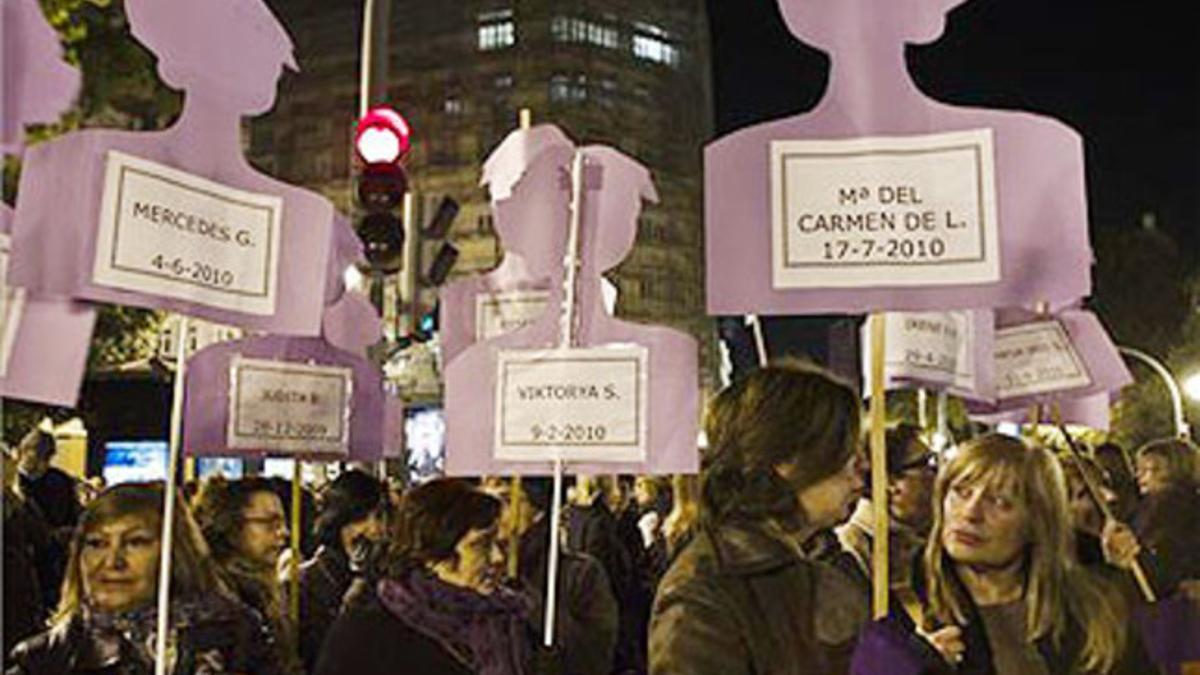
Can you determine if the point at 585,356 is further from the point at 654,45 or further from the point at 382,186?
the point at 654,45

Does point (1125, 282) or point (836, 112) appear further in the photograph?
point (1125, 282)

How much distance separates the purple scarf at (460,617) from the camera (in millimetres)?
4461

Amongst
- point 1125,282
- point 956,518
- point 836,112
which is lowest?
point 956,518

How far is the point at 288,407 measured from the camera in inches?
244

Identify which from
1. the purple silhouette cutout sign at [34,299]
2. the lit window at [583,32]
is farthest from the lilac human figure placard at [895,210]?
the lit window at [583,32]

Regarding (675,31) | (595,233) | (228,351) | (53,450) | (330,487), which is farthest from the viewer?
(675,31)

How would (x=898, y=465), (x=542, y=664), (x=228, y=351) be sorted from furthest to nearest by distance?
(x=898, y=465), (x=228, y=351), (x=542, y=664)

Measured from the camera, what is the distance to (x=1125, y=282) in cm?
4194

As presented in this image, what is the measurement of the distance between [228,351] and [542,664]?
6.67 feet

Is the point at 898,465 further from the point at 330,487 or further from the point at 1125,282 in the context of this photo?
the point at 1125,282

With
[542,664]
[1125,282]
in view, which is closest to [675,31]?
[1125,282]

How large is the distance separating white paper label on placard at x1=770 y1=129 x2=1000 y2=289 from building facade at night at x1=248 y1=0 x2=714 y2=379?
66.2 meters

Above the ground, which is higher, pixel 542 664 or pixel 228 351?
pixel 228 351

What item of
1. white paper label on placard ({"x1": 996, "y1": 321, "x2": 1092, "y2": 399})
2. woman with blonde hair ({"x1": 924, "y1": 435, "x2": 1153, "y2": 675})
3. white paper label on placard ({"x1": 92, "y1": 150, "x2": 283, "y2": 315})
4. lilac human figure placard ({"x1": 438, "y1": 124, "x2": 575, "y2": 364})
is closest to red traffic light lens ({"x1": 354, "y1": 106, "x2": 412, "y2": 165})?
lilac human figure placard ({"x1": 438, "y1": 124, "x2": 575, "y2": 364})
